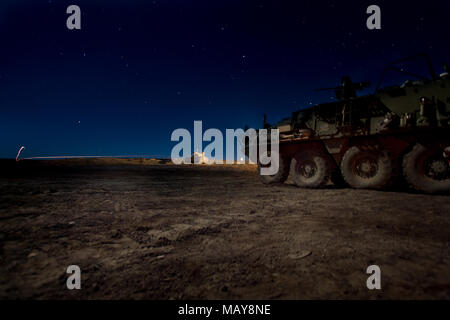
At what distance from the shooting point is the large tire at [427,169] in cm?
478

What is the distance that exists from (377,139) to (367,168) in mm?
785

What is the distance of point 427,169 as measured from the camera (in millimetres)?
5000

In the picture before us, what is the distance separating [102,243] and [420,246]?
284 centimetres

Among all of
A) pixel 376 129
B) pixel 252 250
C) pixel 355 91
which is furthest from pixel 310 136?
pixel 252 250

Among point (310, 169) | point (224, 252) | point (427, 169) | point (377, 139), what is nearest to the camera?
point (224, 252)

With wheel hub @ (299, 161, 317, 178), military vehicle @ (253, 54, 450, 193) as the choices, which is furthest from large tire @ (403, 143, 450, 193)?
wheel hub @ (299, 161, 317, 178)

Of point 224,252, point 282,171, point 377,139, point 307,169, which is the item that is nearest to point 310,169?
point 307,169

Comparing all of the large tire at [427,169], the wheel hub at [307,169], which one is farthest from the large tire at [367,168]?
the wheel hub at [307,169]

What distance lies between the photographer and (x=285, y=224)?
270cm

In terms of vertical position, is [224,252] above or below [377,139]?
below

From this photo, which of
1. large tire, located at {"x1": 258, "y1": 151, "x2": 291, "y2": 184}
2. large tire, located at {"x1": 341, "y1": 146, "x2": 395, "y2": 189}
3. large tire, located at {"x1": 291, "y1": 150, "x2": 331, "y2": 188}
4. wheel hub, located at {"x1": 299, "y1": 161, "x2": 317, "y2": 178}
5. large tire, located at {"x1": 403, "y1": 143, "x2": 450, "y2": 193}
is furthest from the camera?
large tire, located at {"x1": 258, "y1": 151, "x2": 291, "y2": 184}

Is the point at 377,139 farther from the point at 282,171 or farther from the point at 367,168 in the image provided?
the point at 282,171

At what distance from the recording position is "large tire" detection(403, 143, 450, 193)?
478cm

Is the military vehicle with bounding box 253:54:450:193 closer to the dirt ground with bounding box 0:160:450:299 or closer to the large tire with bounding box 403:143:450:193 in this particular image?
the large tire with bounding box 403:143:450:193
